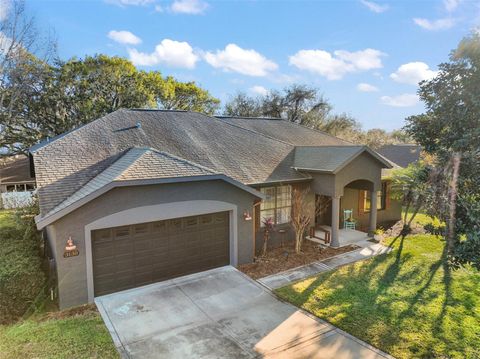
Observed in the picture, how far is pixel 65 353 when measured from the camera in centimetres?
650

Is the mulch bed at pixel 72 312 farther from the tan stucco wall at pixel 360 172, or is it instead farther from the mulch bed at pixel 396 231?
the mulch bed at pixel 396 231

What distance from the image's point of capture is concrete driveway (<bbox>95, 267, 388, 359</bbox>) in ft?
22.4

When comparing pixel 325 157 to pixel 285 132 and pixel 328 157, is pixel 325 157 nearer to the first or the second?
pixel 328 157

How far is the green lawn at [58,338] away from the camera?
6.50 m

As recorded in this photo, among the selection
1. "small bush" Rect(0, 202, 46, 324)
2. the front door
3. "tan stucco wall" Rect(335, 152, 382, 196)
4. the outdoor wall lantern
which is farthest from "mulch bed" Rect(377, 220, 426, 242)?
"small bush" Rect(0, 202, 46, 324)

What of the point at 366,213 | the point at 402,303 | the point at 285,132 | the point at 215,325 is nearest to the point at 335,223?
the point at 366,213

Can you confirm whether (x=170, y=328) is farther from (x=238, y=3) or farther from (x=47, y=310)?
(x=238, y=3)

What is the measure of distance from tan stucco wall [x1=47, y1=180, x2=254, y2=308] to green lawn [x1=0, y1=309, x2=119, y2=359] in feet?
2.89

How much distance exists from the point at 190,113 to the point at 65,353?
580 inches

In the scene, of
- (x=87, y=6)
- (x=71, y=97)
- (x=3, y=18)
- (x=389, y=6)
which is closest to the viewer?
(x=389, y=6)

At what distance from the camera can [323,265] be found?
12.0m

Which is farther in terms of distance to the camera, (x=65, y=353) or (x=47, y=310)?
(x=47, y=310)

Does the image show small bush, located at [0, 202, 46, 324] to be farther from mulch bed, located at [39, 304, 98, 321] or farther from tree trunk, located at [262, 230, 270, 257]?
tree trunk, located at [262, 230, 270, 257]

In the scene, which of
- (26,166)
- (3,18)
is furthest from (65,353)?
(26,166)
